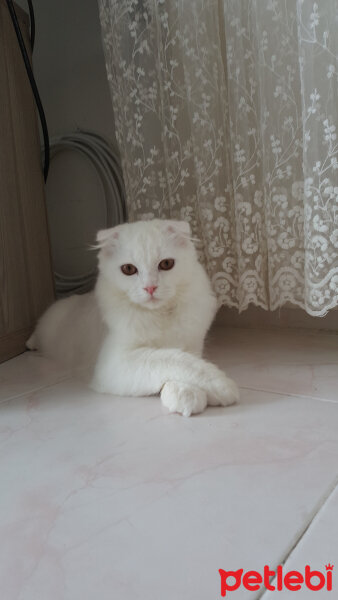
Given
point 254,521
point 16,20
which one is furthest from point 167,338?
point 16,20

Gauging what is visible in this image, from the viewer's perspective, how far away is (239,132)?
1279mm

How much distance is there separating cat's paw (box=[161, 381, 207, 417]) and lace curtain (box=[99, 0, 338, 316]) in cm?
41

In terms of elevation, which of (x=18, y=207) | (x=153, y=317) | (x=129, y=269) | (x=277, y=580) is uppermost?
(x=18, y=207)

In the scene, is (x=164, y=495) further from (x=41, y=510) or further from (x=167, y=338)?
(x=167, y=338)

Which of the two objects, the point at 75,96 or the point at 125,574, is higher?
the point at 75,96

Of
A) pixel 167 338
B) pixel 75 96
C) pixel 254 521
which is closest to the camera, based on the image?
pixel 254 521


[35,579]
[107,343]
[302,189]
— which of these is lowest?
[35,579]

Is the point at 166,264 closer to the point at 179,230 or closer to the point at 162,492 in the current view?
the point at 179,230

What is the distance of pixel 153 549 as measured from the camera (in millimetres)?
624

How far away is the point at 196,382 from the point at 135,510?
37 cm

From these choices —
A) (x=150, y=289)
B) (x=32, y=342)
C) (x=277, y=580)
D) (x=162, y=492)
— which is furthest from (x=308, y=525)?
(x=32, y=342)

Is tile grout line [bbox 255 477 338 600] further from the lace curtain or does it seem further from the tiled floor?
the lace curtain

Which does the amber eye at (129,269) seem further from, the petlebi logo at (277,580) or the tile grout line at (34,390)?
the petlebi logo at (277,580)

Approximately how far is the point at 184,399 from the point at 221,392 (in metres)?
0.09
